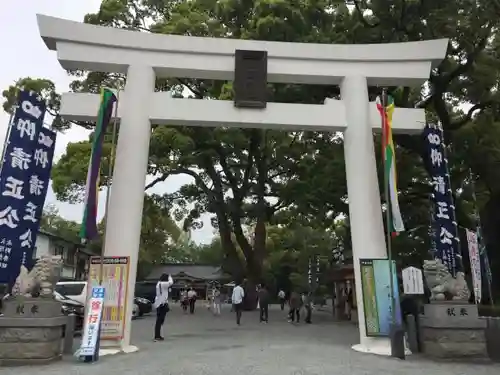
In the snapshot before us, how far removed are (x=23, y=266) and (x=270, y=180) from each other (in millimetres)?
15810

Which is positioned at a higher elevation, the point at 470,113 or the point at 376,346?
the point at 470,113

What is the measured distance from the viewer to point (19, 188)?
8.94 m

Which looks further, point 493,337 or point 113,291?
point 113,291

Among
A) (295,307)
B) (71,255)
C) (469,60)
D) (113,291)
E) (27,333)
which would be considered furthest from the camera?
(71,255)

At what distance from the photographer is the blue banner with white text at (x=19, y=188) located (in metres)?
8.72

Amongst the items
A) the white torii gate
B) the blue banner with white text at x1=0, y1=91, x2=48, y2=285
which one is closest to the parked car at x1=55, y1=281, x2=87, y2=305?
the blue banner with white text at x1=0, y1=91, x2=48, y2=285

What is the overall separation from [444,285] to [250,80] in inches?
231

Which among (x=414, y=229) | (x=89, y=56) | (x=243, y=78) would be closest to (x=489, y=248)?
(x=414, y=229)

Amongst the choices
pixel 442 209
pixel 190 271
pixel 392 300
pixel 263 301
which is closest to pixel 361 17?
pixel 442 209

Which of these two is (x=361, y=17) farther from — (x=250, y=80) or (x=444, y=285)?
(x=444, y=285)

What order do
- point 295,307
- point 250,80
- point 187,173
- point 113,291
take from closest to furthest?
point 113,291 < point 250,80 < point 295,307 < point 187,173

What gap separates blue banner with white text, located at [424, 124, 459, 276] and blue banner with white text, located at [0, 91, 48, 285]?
8.55 m

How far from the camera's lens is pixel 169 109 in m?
10.3

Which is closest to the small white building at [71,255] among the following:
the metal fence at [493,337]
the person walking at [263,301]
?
the person walking at [263,301]
